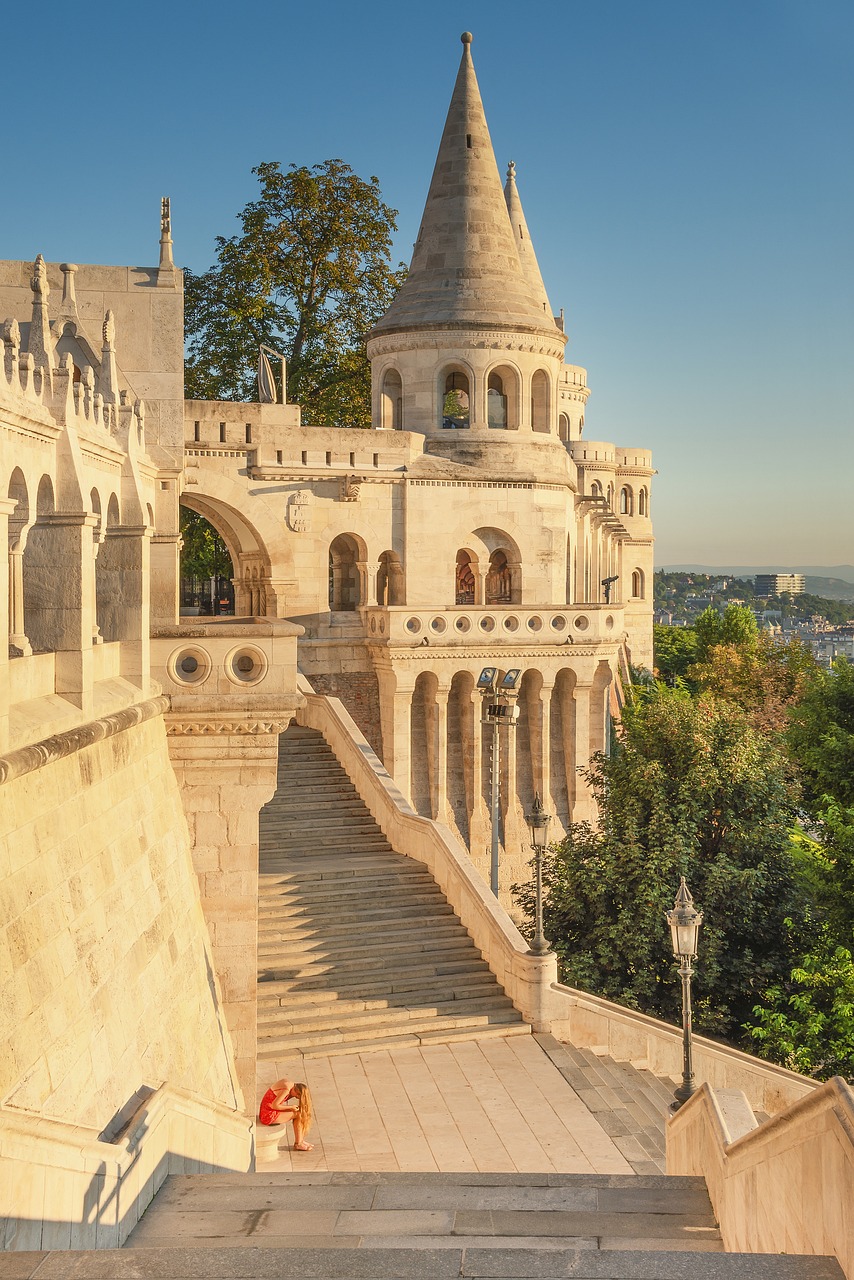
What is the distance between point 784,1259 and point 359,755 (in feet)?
60.8

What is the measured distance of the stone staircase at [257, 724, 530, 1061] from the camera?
55.6ft

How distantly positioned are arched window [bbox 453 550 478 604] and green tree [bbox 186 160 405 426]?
19.2 ft

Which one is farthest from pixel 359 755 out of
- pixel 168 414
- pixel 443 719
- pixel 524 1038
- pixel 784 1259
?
pixel 784 1259

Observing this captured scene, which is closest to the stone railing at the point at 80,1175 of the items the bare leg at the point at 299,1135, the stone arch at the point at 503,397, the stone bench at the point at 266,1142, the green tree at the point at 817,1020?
the stone bench at the point at 266,1142

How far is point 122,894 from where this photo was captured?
10.5 metres

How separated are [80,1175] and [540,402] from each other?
25.9 metres

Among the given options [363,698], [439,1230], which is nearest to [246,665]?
[439,1230]

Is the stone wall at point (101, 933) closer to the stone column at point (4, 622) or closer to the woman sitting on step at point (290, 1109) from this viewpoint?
the stone column at point (4, 622)

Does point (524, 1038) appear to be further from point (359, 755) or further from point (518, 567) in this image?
point (518, 567)

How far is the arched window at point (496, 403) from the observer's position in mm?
30344

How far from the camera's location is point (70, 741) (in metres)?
9.28

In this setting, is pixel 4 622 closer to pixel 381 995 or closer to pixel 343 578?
pixel 381 995

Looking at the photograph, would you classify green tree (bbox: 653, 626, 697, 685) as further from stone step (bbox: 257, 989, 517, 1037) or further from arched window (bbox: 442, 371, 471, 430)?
stone step (bbox: 257, 989, 517, 1037)

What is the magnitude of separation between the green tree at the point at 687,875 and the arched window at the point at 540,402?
32.4 feet
